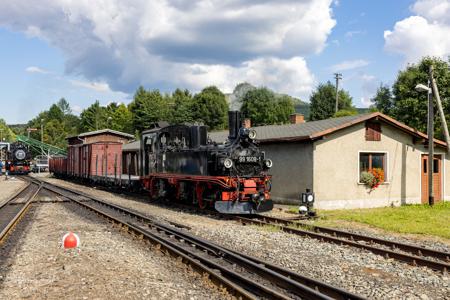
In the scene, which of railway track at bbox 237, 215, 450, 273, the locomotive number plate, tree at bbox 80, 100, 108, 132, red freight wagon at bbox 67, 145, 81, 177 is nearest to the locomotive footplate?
railway track at bbox 237, 215, 450, 273

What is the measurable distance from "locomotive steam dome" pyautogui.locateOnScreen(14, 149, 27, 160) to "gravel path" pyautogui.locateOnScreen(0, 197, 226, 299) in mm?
40195

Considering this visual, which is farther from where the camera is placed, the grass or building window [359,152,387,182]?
building window [359,152,387,182]

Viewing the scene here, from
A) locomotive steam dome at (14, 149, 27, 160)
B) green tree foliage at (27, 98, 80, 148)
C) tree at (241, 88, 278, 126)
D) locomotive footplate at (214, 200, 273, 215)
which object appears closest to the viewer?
locomotive footplate at (214, 200, 273, 215)

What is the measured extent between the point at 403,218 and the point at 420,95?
26.5m

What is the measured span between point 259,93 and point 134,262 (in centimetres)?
6268

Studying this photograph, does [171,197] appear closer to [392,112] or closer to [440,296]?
[440,296]

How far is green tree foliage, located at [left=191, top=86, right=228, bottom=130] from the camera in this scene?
6769 cm

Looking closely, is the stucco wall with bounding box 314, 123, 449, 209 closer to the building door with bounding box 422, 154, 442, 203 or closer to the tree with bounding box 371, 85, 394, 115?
the building door with bounding box 422, 154, 442, 203

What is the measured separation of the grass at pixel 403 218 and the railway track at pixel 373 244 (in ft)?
5.29

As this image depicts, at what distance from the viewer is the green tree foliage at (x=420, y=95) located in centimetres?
3653

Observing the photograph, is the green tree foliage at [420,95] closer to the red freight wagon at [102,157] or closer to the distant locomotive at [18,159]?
the red freight wagon at [102,157]

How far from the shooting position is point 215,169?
48.1 ft

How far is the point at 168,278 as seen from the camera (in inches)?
284

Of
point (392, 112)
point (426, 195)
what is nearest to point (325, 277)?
point (426, 195)
